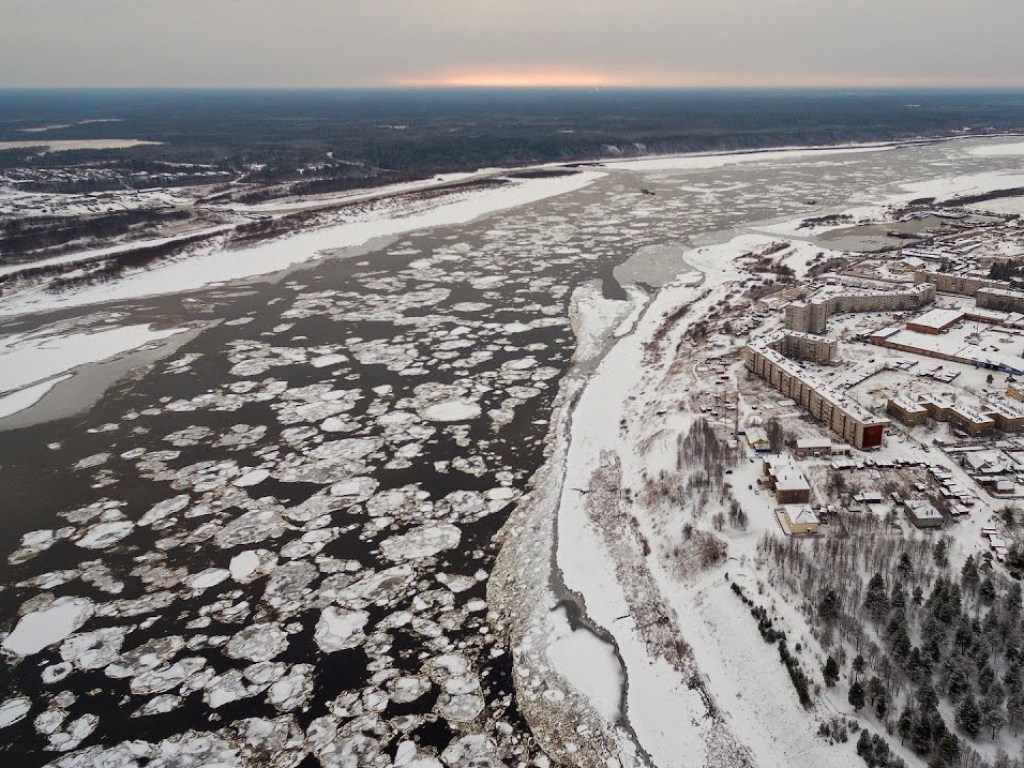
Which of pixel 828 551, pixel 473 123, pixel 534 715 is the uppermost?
pixel 473 123

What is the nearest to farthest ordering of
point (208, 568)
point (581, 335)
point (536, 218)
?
point (208, 568), point (581, 335), point (536, 218)

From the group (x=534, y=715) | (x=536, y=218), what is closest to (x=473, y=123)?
(x=536, y=218)

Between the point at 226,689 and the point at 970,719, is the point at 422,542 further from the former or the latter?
the point at 970,719

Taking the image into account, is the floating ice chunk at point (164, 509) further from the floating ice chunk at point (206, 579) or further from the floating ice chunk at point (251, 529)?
the floating ice chunk at point (206, 579)

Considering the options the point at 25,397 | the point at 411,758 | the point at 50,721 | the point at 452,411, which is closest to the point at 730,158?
the point at 452,411

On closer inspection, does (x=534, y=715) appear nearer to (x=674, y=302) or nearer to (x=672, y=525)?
(x=672, y=525)

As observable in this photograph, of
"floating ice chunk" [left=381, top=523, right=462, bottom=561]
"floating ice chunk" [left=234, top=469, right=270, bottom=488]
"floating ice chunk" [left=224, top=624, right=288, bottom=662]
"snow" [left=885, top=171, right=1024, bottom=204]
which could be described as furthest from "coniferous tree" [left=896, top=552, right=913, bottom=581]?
"snow" [left=885, top=171, right=1024, bottom=204]

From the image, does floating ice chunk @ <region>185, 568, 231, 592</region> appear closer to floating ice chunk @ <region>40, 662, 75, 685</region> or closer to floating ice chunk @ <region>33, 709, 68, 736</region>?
floating ice chunk @ <region>40, 662, 75, 685</region>
